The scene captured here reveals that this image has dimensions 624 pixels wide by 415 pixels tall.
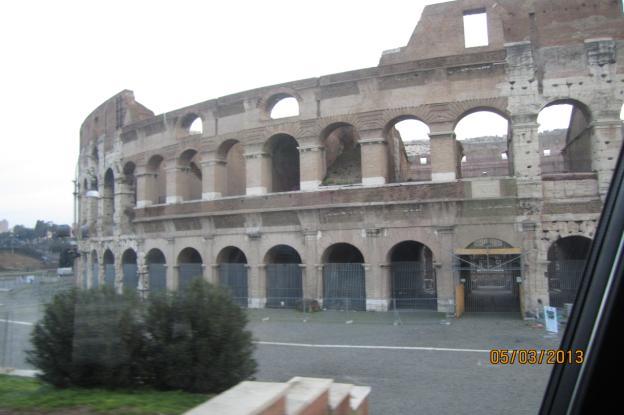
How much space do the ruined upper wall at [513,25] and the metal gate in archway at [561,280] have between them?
7.43 metres

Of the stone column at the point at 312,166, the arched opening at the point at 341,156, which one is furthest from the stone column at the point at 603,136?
the stone column at the point at 312,166

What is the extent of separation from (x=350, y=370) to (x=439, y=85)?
1128cm

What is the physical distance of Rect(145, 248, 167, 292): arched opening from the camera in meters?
22.3

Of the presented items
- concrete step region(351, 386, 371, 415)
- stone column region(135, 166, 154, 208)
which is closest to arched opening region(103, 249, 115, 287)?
stone column region(135, 166, 154, 208)

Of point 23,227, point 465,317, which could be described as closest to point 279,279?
point 465,317

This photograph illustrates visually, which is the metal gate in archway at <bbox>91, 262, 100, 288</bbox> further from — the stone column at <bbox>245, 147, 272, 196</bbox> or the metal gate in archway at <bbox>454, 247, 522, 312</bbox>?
the metal gate in archway at <bbox>454, 247, 522, 312</bbox>

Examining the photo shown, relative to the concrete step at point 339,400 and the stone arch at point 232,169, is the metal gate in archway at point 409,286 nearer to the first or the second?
the stone arch at point 232,169

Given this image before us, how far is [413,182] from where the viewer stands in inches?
663

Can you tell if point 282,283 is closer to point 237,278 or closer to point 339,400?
point 237,278

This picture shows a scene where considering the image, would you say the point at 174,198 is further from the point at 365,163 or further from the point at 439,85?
the point at 439,85

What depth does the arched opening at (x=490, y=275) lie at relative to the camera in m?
15.5

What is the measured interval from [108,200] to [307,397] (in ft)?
85.8

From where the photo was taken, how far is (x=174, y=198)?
2188 cm

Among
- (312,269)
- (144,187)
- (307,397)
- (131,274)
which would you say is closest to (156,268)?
(131,274)
